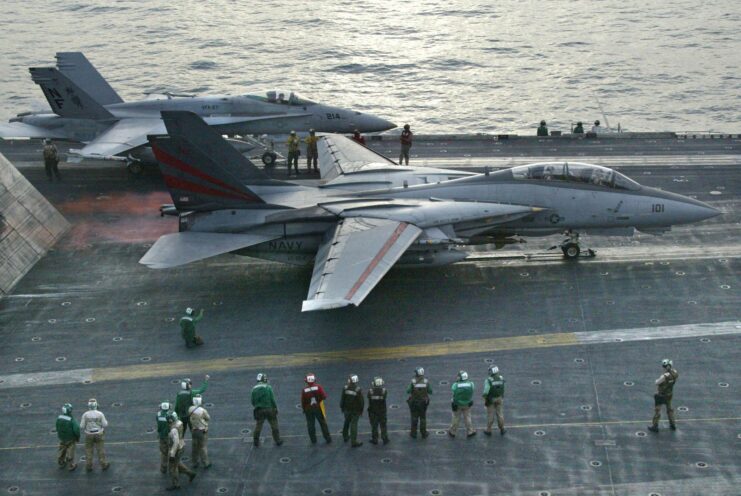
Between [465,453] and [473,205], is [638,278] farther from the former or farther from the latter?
[465,453]

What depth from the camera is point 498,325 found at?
100 ft

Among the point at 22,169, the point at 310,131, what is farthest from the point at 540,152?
the point at 22,169

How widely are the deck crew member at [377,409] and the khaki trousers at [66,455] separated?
21.5 ft

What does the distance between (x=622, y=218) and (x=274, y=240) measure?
35.6 feet

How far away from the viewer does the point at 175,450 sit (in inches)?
906

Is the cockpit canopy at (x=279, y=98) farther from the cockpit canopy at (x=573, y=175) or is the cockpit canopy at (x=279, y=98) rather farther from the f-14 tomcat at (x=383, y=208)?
the cockpit canopy at (x=573, y=175)

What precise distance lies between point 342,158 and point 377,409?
1668 cm

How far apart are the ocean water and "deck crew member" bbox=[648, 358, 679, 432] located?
4916 centimetres

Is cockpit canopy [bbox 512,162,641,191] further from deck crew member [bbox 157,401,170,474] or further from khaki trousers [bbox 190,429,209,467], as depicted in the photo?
deck crew member [bbox 157,401,170,474]

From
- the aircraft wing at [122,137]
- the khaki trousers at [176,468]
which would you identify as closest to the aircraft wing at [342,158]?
the aircraft wing at [122,137]

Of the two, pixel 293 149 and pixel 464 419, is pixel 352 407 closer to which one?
pixel 464 419

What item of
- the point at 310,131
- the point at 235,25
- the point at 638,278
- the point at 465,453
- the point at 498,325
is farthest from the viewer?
the point at 235,25

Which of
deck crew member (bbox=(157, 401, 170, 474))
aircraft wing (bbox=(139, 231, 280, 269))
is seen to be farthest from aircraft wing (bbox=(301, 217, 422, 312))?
deck crew member (bbox=(157, 401, 170, 474))

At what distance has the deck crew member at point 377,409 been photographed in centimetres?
2428
